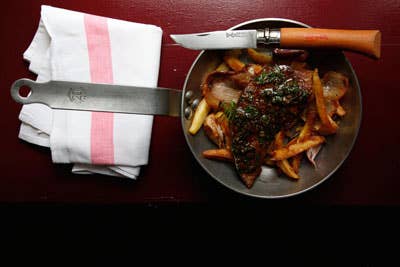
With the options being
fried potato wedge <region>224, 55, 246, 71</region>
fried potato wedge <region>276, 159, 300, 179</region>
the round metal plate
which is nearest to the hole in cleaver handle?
the round metal plate

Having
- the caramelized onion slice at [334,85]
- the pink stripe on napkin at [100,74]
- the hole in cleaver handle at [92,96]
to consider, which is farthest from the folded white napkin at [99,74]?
the caramelized onion slice at [334,85]

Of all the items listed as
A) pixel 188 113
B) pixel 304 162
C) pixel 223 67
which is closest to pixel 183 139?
pixel 188 113

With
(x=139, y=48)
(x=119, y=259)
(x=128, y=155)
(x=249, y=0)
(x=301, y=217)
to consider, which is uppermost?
(x=249, y=0)

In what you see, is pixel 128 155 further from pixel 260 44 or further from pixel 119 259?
pixel 119 259

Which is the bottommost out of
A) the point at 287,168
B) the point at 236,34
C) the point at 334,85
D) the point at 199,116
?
the point at 287,168

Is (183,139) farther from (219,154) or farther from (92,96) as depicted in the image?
(92,96)

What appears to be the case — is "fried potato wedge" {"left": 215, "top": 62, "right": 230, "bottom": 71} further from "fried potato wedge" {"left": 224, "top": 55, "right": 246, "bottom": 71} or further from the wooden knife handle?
the wooden knife handle

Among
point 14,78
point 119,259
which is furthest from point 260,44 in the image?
point 119,259
